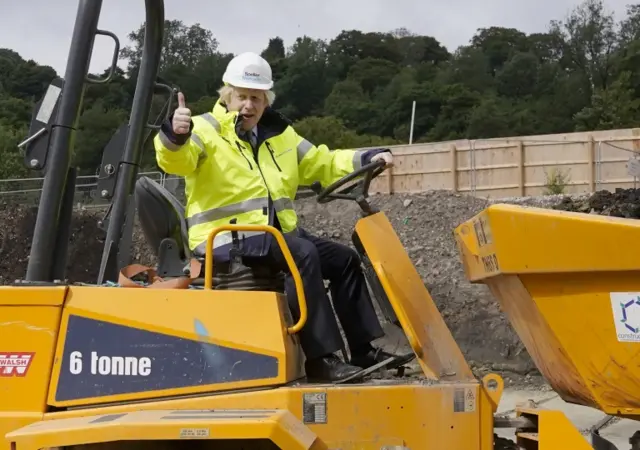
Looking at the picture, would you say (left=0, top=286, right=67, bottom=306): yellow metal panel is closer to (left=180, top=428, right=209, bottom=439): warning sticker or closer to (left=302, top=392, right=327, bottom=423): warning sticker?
(left=180, top=428, right=209, bottom=439): warning sticker

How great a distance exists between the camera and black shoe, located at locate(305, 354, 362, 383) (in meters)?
3.95

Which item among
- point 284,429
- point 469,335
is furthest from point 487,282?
point 469,335

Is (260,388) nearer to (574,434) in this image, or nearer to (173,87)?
(574,434)

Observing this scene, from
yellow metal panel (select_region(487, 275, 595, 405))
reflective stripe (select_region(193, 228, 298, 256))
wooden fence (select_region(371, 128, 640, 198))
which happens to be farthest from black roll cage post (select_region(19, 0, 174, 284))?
wooden fence (select_region(371, 128, 640, 198))

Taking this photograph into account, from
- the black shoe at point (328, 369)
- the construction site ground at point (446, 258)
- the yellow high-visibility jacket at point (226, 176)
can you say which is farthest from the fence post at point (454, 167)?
the black shoe at point (328, 369)

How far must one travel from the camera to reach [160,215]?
4.36 metres

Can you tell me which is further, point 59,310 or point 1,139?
point 1,139

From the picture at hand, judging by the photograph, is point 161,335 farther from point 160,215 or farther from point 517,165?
point 517,165

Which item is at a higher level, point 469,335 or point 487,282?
point 487,282

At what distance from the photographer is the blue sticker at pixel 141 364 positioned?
11.8ft

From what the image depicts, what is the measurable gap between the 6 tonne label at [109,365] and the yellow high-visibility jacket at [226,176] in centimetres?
69

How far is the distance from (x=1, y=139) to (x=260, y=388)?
34596 millimetres

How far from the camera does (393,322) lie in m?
4.16

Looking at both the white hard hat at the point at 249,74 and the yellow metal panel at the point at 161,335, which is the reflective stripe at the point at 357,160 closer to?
the white hard hat at the point at 249,74
